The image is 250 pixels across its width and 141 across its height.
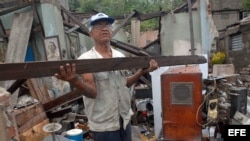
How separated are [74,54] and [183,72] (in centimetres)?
467

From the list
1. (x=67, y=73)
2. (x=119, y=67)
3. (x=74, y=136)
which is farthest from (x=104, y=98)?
(x=74, y=136)

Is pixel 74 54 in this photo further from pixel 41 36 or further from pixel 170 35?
pixel 170 35

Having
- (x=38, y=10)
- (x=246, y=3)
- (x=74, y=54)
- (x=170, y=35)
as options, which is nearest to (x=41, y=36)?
(x=38, y=10)

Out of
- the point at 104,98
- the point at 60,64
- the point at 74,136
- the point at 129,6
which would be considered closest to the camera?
the point at 60,64

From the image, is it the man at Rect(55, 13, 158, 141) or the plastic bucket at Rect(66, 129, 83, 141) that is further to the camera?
the plastic bucket at Rect(66, 129, 83, 141)

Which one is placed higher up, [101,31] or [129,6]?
[129,6]

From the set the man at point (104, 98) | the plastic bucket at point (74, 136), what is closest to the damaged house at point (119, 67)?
the man at point (104, 98)

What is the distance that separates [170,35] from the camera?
29.0ft

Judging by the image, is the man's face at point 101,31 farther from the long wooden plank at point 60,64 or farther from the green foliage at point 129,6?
the green foliage at point 129,6

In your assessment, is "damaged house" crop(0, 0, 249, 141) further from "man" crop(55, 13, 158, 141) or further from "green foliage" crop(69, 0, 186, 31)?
"green foliage" crop(69, 0, 186, 31)

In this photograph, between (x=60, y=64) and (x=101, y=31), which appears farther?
(x=101, y=31)

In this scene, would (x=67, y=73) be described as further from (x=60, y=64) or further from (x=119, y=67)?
(x=119, y=67)

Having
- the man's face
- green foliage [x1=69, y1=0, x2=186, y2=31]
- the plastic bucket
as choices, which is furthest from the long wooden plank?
green foliage [x1=69, y1=0, x2=186, y2=31]

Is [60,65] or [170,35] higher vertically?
[170,35]
